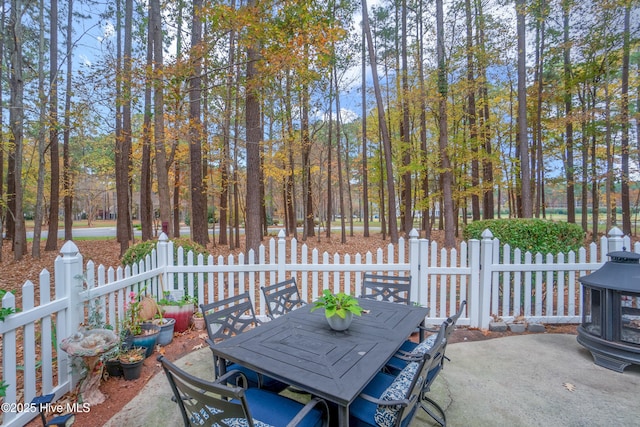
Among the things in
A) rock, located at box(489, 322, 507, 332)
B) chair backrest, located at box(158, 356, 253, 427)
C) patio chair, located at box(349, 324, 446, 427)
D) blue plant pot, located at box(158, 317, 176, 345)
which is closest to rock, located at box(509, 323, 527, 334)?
rock, located at box(489, 322, 507, 332)

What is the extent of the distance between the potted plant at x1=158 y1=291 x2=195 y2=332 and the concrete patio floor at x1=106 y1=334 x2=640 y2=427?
571 millimetres

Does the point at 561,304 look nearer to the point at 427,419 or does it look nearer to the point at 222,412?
the point at 427,419

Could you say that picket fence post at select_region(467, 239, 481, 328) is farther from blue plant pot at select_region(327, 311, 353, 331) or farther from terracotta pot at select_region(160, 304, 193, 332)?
terracotta pot at select_region(160, 304, 193, 332)

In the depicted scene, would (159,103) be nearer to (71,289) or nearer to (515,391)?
(71,289)

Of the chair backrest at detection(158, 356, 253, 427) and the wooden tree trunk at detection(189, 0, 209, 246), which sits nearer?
the chair backrest at detection(158, 356, 253, 427)

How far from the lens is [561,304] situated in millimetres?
3842

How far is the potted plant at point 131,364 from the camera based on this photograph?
2668 millimetres

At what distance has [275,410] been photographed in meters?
1.68

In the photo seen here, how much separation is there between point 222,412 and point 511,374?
277 centimetres

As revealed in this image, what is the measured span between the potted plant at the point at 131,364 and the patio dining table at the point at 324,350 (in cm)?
134

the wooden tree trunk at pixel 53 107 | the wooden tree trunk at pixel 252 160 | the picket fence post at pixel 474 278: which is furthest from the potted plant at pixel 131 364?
the wooden tree trunk at pixel 53 107

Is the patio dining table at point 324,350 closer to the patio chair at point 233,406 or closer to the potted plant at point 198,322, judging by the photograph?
the patio chair at point 233,406

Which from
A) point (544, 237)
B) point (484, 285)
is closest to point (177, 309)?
point (484, 285)

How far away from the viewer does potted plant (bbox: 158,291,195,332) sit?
3613mm
